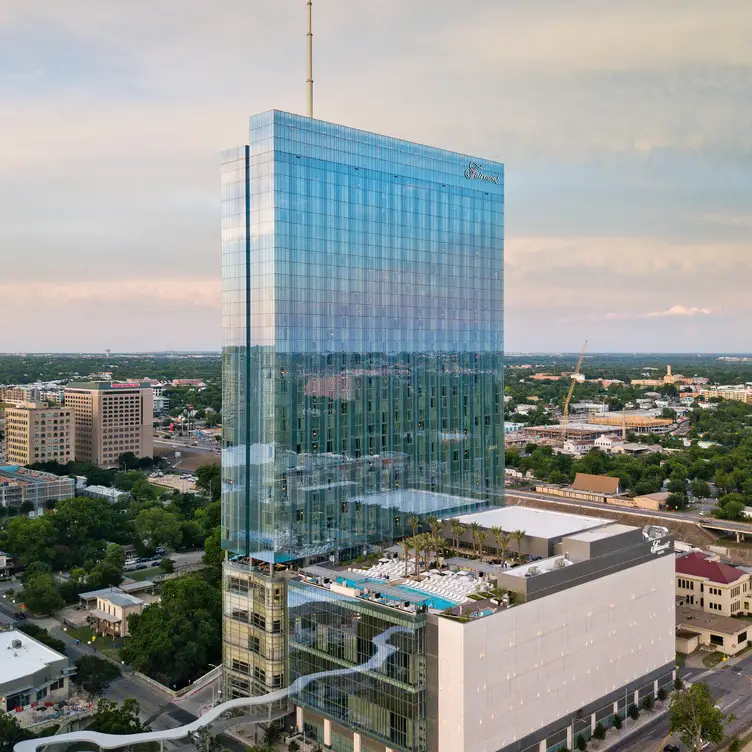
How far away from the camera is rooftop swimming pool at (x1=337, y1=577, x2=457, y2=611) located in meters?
56.7

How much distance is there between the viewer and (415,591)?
197 feet

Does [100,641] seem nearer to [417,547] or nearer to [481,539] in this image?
[417,547]

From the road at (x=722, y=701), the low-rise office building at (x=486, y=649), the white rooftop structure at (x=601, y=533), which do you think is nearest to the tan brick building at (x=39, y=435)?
the low-rise office building at (x=486, y=649)

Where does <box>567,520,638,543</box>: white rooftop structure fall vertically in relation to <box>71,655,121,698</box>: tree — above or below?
above

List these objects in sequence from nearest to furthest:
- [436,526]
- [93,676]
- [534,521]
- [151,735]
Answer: [151,735], [93,676], [436,526], [534,521]

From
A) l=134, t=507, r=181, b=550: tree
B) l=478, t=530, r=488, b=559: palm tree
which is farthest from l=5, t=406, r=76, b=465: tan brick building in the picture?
l=478, t=530, r=488, b=559: palm tree

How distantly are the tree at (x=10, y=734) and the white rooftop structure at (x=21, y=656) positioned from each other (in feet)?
35.6

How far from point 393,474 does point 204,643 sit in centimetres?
2370

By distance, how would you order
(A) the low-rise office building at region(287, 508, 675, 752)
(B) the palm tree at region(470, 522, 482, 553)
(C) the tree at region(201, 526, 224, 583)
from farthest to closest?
1. (C) the tree at region(201, 526, 224, 583)
2. (B) the palm tree at region(470, 522, 482, 553)
3. (A) the low-rise office building at region(287, 508, 675, 752)

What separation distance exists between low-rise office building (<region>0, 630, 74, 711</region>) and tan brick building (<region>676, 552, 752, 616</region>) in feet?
218

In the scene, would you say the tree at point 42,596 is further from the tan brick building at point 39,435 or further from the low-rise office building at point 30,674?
the tan brick building at point 39,435

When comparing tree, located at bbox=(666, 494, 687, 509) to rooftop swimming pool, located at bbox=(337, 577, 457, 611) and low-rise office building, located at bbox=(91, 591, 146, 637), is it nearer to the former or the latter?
low-rise office building, located at bbox=(91, 591, 146, 637)

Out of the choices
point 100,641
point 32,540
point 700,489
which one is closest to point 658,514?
point 700,489

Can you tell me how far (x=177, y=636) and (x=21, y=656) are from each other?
13.9 m
